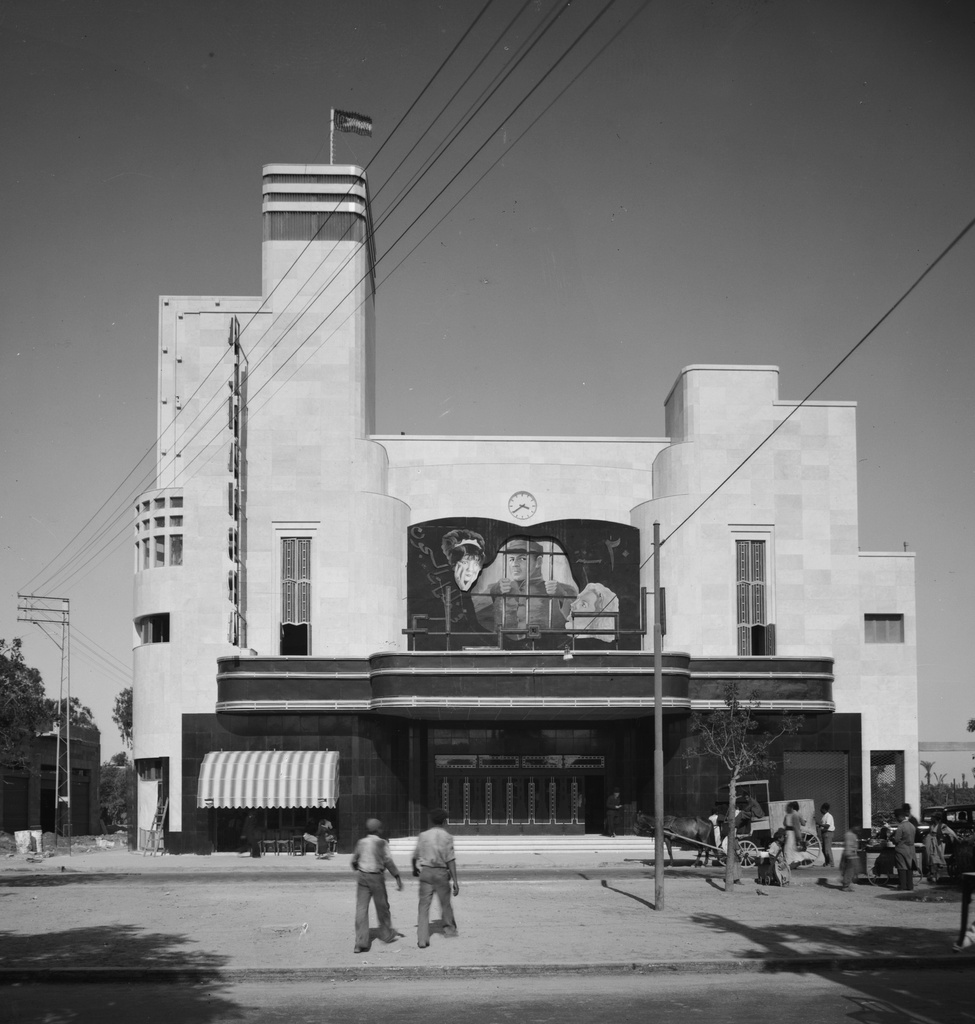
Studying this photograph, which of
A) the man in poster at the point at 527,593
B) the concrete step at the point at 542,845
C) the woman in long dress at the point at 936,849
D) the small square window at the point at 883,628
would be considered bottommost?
the concrete step at the point at 542,845

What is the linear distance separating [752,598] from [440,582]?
12.0 metres

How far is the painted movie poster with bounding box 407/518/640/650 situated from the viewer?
48.9 metres

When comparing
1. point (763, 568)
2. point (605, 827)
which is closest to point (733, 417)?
point (763, 568)

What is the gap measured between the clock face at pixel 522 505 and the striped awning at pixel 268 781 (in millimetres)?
12300

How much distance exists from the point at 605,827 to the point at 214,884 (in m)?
19.6

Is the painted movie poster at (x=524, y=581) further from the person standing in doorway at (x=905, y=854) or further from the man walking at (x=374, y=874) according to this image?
the man walking at (x=374, y=874)


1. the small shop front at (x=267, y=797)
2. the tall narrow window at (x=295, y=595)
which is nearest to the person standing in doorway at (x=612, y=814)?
the small shop front at (x=267, y=797)

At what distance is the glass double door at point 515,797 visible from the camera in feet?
162

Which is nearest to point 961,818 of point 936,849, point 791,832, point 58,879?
point 936,849

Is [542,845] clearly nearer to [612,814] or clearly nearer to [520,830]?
[520,830]

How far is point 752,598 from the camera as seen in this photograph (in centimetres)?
4916

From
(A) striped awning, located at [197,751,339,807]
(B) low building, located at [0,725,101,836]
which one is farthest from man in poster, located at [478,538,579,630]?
(B) low building, located at [0,725,101,836]

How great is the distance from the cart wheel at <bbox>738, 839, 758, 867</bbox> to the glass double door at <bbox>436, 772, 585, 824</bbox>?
11685 mm

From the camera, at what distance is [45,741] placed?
82.9 meters
